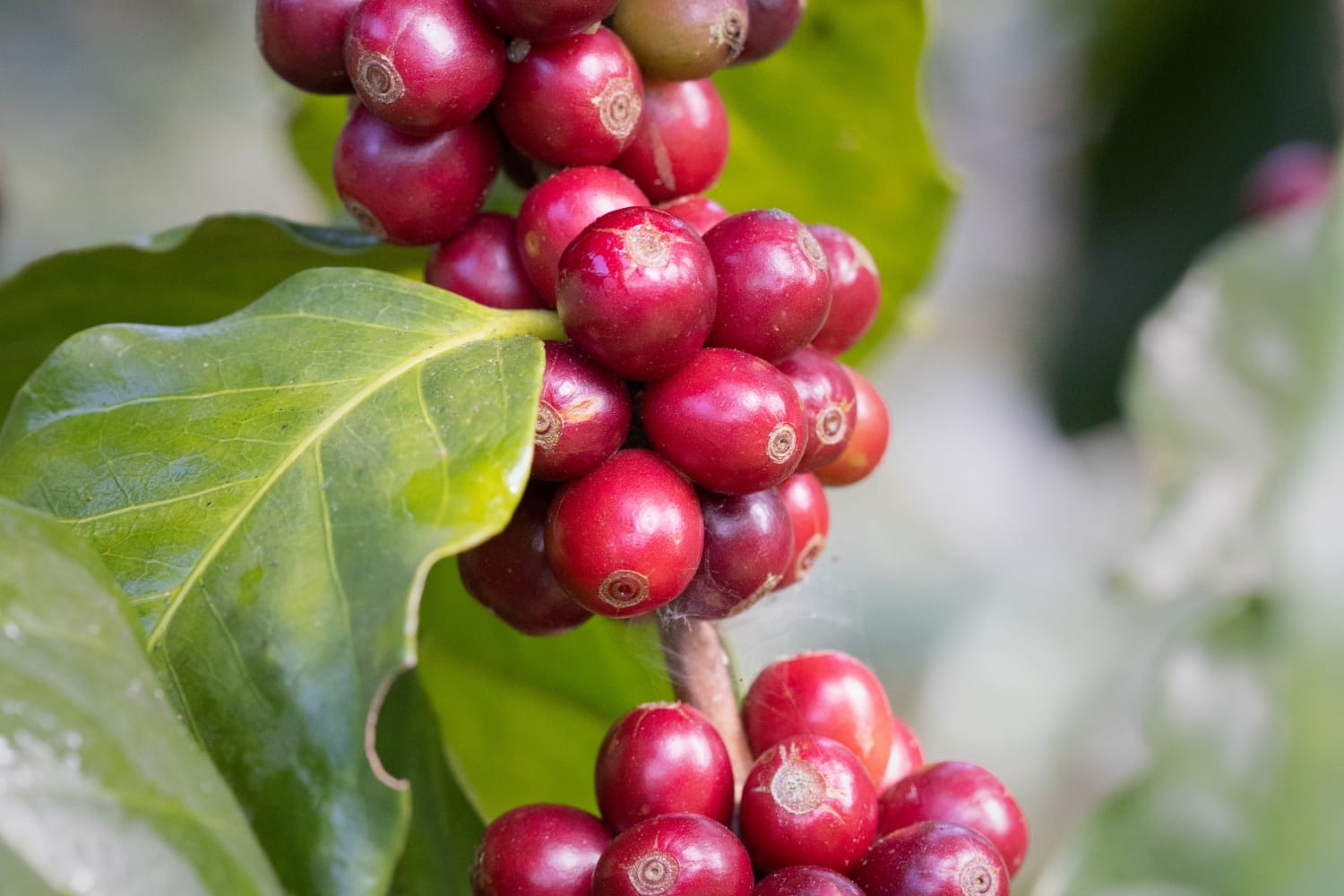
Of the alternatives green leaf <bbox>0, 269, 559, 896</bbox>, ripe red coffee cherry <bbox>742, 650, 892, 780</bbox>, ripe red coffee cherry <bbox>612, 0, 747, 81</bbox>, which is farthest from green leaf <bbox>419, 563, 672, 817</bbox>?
ripe red coffee cherry <bbox>612, 0, 747, 81</bbox>

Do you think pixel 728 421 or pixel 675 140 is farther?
pixel 675 140

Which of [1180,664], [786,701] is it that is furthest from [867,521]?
[786,701]

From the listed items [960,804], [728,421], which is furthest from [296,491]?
[960,804]

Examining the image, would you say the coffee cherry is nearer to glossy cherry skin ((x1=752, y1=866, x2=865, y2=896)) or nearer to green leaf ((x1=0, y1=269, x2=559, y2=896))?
green leaf ((x1=0, y1=269, x2=559, y2=896))

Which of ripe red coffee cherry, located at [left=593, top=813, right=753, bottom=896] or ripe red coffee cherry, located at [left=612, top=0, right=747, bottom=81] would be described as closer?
ripe red coffee cherry, located at [left=593, top=813, right=753, bottom=896]

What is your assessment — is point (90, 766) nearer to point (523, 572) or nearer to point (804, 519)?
point (523, 572)

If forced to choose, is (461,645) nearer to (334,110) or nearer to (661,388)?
(661,388)

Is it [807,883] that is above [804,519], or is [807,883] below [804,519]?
below

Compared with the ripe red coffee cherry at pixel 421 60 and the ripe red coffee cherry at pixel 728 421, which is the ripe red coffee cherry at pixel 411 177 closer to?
the ripe red coffee cherry at pixel 421 60
